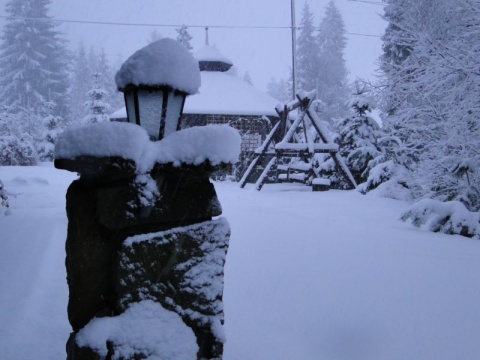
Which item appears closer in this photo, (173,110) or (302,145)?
(173,110)

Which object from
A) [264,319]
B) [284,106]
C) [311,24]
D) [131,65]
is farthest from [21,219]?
[311,24]

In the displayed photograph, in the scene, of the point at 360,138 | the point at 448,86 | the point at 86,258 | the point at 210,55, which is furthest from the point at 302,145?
A: the point at 210,55

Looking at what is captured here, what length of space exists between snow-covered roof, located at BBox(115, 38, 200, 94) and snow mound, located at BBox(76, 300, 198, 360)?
1.08 meters

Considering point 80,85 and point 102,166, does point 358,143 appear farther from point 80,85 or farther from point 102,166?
point 80,85

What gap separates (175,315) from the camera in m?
1.77

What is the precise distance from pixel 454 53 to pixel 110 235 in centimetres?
654

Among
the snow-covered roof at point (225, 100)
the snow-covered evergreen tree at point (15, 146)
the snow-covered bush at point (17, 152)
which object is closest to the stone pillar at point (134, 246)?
the snow-covered roof at point (225, 100)

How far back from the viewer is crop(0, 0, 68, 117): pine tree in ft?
99.4

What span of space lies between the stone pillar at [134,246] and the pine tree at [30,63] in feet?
107

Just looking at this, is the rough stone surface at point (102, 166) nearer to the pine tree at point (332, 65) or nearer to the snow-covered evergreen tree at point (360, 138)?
the snow-covered evergreen tree at point (360, 138)

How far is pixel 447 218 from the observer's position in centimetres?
556

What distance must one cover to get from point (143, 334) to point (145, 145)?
0.85m

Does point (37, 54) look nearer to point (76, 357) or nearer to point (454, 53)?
point (454, 53)

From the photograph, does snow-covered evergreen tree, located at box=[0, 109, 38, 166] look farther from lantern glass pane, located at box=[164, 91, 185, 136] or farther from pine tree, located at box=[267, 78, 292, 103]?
pine tree, located at box=[267, 78, 292, 103]
